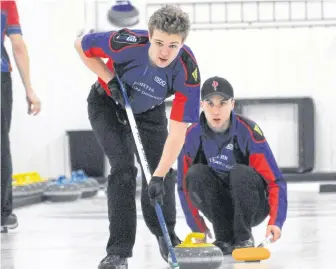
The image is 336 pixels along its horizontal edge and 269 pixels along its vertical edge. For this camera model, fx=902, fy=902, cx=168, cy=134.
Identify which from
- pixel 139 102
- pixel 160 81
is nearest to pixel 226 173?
pixel 139 102

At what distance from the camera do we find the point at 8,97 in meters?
4.19

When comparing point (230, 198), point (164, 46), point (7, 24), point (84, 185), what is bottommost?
point (84, 185)

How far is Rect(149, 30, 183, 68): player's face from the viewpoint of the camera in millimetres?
2691

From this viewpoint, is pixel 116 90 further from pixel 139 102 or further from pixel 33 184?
pixel 33 184

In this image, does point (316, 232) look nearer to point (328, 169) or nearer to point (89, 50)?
point (89, 50)

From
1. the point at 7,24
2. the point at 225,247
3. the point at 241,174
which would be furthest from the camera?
the point at 7,24

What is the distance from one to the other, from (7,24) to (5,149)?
60 centimetres

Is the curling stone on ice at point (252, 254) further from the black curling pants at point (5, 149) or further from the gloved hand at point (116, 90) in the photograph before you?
the black curling pants at point (5, 149)

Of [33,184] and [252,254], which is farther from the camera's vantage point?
[33,184]

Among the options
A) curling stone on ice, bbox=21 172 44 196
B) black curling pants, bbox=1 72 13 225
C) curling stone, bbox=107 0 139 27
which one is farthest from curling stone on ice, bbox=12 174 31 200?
black curling pants, bbox=1 72 13 225

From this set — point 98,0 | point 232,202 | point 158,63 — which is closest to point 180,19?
point 158,63

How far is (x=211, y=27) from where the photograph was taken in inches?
299

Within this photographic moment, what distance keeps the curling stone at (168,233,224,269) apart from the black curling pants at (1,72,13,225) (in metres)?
1.47

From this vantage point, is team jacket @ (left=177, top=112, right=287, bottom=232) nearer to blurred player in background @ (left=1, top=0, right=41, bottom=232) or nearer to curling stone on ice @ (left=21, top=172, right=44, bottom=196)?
blurred player in background @ (left=1, top=0, right=41, bottom=232)
